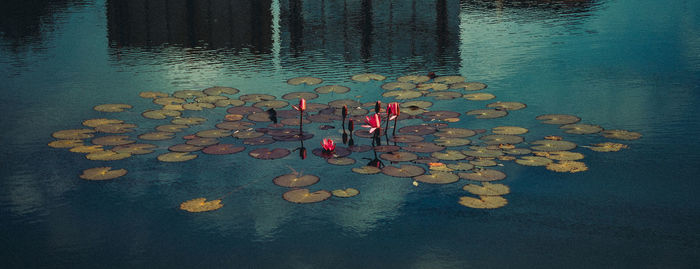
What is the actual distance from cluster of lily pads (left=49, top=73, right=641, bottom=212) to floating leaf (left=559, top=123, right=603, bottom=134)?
0.01 m

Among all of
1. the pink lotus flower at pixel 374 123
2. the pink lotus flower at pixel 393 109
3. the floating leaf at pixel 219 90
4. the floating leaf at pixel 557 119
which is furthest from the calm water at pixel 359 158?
the pink lotus flower at pixel 393 109

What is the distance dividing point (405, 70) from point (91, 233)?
6.56 meters

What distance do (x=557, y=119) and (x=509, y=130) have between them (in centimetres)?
82

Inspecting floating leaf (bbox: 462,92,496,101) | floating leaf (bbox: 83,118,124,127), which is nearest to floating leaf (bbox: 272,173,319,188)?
floating leaf (bbox: 83,118,124,127)

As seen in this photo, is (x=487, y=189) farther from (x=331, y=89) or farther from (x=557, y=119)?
(x=331, y=89)

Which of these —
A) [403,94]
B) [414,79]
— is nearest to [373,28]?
[414,79]

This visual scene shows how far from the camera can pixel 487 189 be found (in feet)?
19.9

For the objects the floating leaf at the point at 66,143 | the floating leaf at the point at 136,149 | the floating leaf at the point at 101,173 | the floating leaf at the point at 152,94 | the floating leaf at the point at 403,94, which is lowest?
the floating leaf at the point at 101,173

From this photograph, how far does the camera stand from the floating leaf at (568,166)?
654 cm

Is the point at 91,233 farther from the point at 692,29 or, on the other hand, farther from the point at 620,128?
the point at 692,29

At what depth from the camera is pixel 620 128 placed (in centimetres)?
779

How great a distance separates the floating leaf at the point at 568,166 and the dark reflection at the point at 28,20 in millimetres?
11014

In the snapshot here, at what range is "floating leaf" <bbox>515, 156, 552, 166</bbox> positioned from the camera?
6668mm

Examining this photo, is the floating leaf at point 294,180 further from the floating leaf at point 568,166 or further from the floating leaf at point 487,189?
the floating leaf at point 568,166
